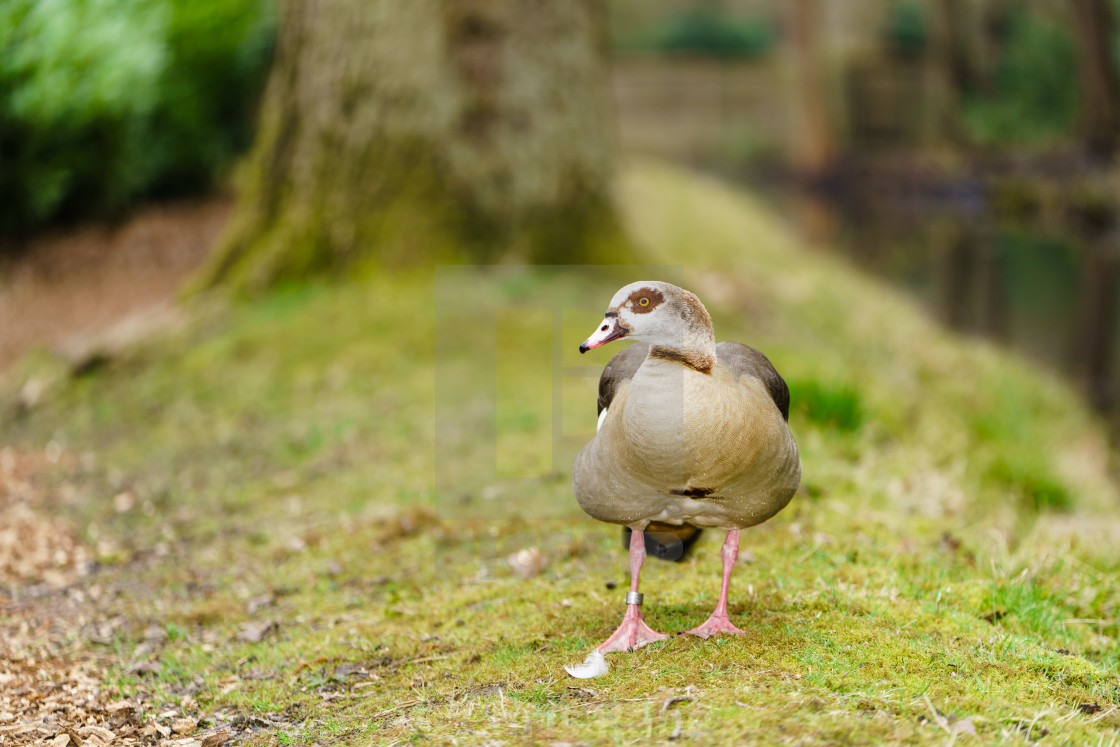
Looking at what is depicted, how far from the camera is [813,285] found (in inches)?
468

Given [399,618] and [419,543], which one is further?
[419,543]

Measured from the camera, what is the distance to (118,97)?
1031cm

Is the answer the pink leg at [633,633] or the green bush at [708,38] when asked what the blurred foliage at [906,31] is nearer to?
the green bush at [708,38]

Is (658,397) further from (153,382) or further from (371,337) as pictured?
(153,382)

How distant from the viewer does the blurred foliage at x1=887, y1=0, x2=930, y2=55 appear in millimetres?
37312

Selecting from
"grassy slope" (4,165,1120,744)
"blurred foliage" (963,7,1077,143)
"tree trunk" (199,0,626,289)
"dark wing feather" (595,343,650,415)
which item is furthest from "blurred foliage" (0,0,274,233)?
"blurred foliage" (963,7,1077,143)

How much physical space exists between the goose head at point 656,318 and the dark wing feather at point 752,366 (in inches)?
11.9

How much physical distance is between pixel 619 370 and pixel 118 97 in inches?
345

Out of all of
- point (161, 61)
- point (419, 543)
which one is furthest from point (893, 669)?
point (161, 61)

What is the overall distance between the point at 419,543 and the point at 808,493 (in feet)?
5.92

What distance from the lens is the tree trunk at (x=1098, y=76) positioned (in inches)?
832

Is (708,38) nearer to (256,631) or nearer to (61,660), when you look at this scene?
(256,631)

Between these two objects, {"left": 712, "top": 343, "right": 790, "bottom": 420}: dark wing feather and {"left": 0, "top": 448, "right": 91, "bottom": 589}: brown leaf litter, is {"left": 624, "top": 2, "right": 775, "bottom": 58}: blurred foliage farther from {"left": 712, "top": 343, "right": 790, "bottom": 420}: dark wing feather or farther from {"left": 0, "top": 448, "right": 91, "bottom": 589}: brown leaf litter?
{"left": 712, "top": 343, "right": 790, "bottom": 420}: dark wing feather

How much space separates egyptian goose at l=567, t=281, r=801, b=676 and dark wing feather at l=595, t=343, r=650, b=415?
107 mm
